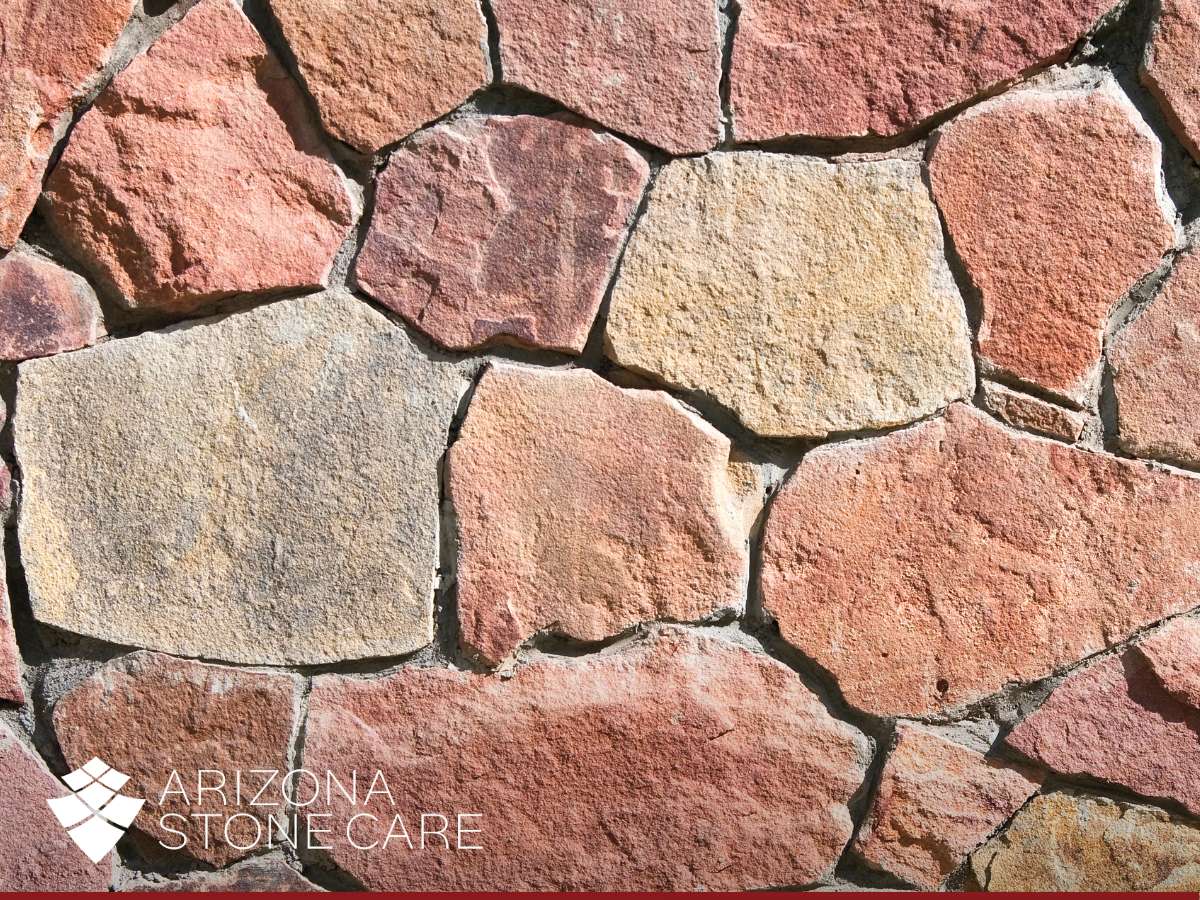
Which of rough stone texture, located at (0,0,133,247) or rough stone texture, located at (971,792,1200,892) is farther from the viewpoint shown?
rough stone texture, located at (971,792,1200,892)

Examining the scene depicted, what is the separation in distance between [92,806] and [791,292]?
0.92m

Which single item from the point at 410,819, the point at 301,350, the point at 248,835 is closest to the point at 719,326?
the point at 301,350

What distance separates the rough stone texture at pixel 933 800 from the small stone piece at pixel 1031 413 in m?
0.35

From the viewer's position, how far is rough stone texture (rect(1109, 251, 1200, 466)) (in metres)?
1.14

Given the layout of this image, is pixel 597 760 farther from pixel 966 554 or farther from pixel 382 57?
pixel 382 57

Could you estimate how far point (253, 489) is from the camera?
112 centimetres

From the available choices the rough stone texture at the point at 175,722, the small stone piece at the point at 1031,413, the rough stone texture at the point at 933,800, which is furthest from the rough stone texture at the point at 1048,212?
the rough stone texture at the point at 175,722

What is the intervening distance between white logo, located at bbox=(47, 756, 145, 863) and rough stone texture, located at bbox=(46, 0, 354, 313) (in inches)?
19.8

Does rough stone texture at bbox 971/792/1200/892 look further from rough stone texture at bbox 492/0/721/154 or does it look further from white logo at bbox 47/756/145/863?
white logo at bbox 47/756/145/863

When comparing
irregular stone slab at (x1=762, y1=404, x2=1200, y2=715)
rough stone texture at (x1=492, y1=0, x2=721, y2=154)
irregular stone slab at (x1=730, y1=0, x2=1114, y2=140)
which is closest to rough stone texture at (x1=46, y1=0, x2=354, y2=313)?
rough stone texture at (x1=492, y1=0, x2=721, y2=154)

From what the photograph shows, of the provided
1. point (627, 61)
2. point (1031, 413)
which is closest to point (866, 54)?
point (627, 61)

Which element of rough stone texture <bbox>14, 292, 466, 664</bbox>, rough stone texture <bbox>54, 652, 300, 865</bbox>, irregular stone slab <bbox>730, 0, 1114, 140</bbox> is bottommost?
rough stone texture <bbox>54, 652, 300, 865</bbox>

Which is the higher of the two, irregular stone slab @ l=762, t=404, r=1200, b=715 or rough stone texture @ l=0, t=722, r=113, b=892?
irregular stone slab @ l=762, t=404, r=1200, b=715

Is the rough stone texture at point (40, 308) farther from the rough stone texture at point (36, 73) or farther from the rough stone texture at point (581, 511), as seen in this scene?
the rough stone texture at point (581, 511)
